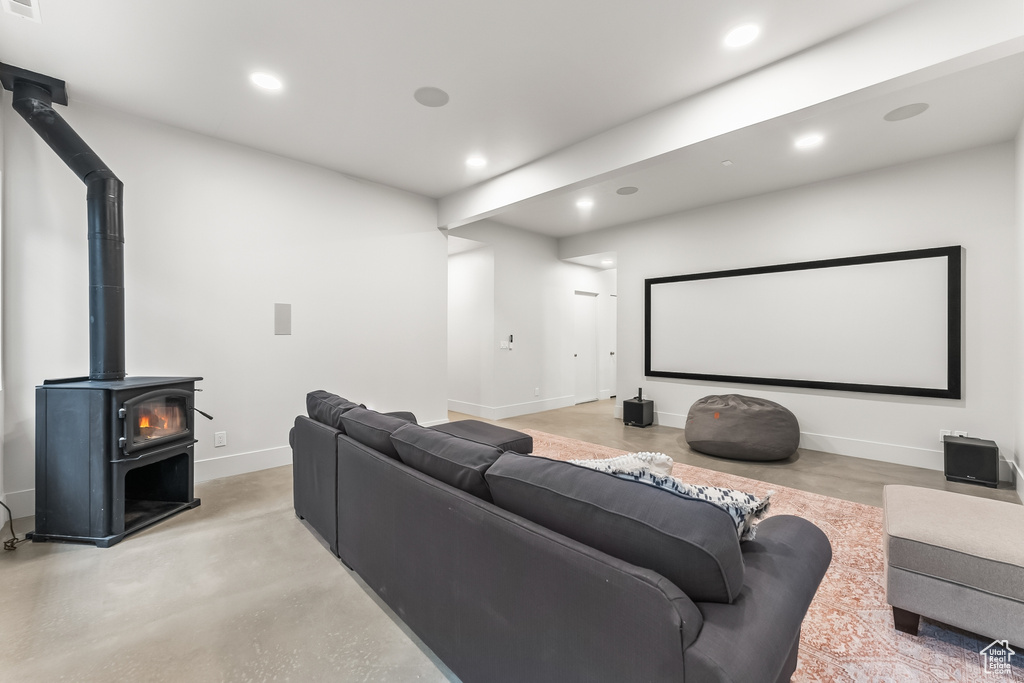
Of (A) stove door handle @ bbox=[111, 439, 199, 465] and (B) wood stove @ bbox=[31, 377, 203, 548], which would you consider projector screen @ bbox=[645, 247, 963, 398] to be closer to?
(A) stove door handle @ bbox=[111, 439, 199, 465]

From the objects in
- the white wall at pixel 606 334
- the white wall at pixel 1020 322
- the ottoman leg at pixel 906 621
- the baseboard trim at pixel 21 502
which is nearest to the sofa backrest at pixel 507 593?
the ottoman leg at pixel 906 621

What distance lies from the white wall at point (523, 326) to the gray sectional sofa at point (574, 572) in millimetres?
4425

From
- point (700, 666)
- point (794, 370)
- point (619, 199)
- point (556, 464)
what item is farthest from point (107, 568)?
point (794, 370)

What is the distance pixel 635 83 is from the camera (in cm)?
291

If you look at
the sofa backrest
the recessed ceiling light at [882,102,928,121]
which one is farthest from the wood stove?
the recessed ceiling light at [882,102,928,121]

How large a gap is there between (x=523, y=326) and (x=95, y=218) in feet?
15.9

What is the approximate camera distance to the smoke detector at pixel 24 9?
221 centimetres

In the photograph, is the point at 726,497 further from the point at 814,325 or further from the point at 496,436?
the point at 814,325

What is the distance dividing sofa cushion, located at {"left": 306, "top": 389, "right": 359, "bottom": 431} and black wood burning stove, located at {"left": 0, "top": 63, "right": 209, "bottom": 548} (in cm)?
98

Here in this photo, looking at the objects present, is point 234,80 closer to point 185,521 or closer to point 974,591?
point 185,521

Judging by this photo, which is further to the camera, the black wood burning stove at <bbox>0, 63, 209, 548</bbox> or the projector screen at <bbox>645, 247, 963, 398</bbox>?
the projector screen at <bbox>645, 247, 963, 398</bbox>

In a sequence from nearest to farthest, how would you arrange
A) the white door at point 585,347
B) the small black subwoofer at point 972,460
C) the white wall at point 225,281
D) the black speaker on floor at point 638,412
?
1. the white wall at point 225,281
2. the small black subwoofer at point 972,460
3. the black speaker on floor at point 638,412
4. the white door at point 585,347

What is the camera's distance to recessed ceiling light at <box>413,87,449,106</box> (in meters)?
3.04

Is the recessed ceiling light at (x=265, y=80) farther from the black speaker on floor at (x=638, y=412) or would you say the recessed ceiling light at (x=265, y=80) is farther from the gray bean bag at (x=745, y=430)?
the black speaker on floor at (x=638, y=412)
